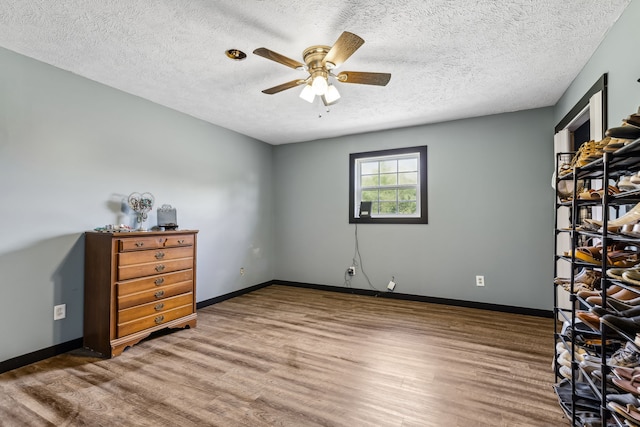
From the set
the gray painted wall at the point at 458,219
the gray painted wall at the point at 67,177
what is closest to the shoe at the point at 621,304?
the gray painted wall at the point at 458,219

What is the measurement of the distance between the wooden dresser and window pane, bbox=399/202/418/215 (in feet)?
9.64

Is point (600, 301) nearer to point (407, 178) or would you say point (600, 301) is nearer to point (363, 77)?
point (363, 77)

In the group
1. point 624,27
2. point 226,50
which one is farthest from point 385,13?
point 624,27

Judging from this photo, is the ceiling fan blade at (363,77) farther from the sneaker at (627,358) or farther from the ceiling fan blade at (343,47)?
the sneaker at (627,358)

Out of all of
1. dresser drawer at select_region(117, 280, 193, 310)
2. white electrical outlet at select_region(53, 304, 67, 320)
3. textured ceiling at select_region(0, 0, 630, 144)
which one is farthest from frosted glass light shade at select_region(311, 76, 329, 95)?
white electrical outlet at select_region(53, 304, 67, 320)

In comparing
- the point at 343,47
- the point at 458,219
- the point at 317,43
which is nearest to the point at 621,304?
the point at 343,47

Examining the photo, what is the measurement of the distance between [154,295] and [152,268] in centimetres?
25

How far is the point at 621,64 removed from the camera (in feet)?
6.22

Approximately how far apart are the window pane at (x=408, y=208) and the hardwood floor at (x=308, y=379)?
156cm

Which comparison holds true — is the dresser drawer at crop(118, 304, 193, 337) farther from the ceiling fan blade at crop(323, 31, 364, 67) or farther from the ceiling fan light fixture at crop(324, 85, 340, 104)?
the ceiling fan blade at crop(323, 31, 364, 67)

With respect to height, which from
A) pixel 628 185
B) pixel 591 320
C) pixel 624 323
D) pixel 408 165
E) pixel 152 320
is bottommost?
pixel 152 320

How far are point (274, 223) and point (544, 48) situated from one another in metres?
4.15

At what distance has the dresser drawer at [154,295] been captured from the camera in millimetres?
2555

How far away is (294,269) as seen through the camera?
5055 mm
